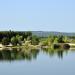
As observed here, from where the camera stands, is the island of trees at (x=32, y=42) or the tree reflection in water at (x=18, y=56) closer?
the tree reflection in water at (x=18, y=56)

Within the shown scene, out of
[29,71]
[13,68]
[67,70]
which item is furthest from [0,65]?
[67,70]

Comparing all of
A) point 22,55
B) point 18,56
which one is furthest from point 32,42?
point 18,56

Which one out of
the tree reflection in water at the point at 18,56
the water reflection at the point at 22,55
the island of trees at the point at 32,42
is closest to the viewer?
the tree reflection in water at the point at 18,56

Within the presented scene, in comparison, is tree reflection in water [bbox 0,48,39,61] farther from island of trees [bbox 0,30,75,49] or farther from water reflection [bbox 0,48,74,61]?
island of trees [bbox 0,30,75,49]

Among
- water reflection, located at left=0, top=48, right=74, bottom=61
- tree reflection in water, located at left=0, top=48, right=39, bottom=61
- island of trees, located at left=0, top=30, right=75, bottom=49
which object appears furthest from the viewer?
island of trees, located at left=0, top=30, right=75, bottom=49

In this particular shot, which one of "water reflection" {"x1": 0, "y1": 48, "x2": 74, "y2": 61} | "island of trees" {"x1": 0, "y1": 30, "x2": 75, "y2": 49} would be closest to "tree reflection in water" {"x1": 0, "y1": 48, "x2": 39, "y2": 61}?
"water reflection" {"x1": 0, "y1": 48, "x2": 74, "y2": 61}

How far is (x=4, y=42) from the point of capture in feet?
147

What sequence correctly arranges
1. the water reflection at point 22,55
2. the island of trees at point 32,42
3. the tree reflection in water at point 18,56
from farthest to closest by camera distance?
the island of trees at point 32,42
the water reflection at point 22,55
the tree reflection in water at point 18,56

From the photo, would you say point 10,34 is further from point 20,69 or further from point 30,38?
point 20,69

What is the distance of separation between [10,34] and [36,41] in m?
5.18

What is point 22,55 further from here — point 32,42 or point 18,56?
point 32,42

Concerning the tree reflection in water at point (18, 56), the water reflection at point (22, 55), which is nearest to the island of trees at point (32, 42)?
the water reflection at point (22, 55)

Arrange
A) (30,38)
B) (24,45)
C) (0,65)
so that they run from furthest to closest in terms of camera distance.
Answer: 1. (30,38)
2. (24,45)
3. (0,65)

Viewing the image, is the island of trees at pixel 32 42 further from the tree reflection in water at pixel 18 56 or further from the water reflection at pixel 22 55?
the tree reflection in water at pixel 18 56
